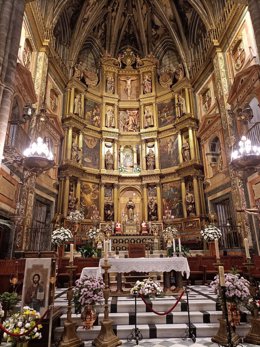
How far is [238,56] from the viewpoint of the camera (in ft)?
44.8

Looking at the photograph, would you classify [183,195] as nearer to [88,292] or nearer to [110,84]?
[110,84]

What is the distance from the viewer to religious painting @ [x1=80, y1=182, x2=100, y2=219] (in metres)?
17.8

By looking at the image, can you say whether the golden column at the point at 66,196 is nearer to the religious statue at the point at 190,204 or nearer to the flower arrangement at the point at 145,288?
the religious statue at the point at 190,204

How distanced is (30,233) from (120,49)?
19.0 metres

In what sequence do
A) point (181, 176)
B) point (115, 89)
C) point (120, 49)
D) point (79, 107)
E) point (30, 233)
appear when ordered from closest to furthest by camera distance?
point (30, 233)
point (181, 176)
point (79, 107)
point (115, 89)
point (120, 49)

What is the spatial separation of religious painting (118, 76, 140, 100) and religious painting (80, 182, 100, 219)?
28.6 ft

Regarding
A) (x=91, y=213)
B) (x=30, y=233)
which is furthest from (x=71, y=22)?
(x=30, y=233)

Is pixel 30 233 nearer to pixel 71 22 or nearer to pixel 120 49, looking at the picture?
pixel 71 22

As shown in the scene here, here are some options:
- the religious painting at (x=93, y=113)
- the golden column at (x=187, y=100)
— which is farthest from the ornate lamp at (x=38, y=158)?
the golden column at (x=187, y=100)

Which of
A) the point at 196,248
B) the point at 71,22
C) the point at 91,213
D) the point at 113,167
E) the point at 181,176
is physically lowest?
the point at 196,248

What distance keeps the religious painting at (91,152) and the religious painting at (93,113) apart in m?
1.38

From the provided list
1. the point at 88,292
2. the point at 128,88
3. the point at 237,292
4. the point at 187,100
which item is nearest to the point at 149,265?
the point at 88,292

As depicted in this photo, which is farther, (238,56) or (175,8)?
(175,8)

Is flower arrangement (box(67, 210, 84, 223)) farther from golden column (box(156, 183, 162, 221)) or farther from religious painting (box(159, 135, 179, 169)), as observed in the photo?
religious painting (box(159, 135, 179, 169))
